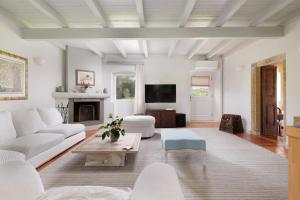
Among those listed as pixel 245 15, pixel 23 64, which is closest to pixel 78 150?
pixel 23 64

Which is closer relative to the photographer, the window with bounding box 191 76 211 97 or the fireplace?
the fireplace

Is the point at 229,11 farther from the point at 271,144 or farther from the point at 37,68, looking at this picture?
the point at 37,68

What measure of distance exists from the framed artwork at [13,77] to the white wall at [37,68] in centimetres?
11

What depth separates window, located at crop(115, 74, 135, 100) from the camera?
751 centimetres

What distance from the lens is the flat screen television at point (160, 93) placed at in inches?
282

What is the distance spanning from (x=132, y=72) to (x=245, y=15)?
452 centimetres

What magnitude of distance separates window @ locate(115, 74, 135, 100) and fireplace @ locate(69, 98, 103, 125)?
0.97 meters

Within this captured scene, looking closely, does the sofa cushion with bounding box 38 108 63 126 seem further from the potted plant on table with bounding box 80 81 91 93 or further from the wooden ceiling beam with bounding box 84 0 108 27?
the wooden ceiling beam with bounding box 84 0 108 27

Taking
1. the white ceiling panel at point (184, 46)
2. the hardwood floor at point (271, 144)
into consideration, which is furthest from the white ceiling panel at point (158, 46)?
the hardwood floor at point (271, 144)

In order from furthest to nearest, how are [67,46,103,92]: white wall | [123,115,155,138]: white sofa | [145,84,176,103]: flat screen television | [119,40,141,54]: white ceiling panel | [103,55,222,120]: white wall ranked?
[103,55,222,120]: white wall, [145,84,176,103]: flat screen television, [67,46,103,92]: white wall, [119,40,141,54]: white ceiling panel, [123,115,155,138]: white sofa

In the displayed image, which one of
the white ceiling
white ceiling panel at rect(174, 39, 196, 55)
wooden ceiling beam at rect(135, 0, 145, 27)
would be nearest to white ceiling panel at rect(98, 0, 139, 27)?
the white ceiling

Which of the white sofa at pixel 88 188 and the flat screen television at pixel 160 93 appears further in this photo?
the flat screen television at pixel 160 93

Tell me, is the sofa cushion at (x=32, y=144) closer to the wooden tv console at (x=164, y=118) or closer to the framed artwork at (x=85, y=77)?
the framed artwork at (x=85, y=77)

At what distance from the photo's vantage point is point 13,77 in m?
3.82
